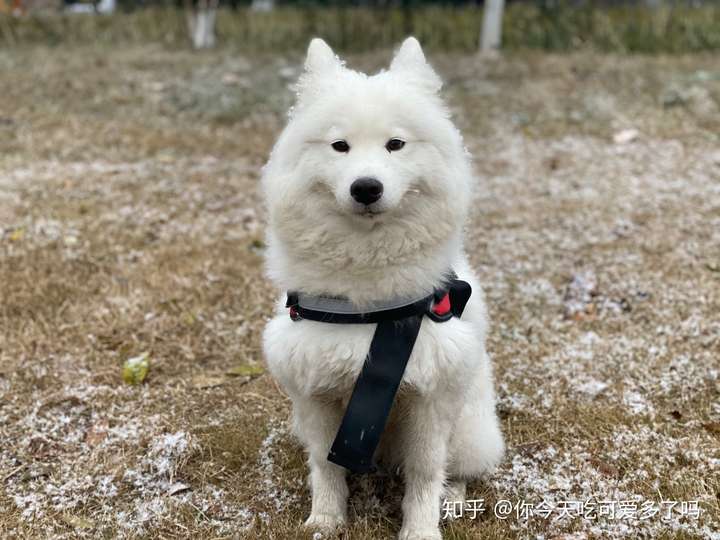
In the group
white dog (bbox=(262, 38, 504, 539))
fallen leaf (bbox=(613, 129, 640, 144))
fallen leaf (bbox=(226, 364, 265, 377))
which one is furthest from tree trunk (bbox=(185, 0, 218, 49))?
white dog (bbox=(262, 38, 504, 539))

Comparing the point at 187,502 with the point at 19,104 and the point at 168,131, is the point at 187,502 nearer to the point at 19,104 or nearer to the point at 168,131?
the point at 168,131

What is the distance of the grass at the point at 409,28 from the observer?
10.6 metres

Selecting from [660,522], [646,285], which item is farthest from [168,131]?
[660,522]

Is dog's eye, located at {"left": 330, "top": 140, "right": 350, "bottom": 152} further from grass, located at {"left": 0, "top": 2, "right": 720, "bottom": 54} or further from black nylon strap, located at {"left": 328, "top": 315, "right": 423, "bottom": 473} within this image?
grass, located at {"left": 0, "top": 2, "right": 720, "bottom": 54}

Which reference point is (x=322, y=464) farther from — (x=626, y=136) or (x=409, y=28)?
(x=409, y=28)

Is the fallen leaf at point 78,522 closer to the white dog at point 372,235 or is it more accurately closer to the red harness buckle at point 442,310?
the white dog at point 372,235

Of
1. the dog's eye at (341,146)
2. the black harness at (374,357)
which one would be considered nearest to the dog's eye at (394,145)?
the dog's eye at (341,146)

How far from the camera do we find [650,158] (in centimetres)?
→ 687

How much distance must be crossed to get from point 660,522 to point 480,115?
6619 millimetres

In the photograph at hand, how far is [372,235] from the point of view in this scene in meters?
2.19

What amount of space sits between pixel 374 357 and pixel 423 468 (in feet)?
1.67

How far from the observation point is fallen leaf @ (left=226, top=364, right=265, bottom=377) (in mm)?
3609

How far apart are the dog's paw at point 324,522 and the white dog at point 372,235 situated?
0.02m

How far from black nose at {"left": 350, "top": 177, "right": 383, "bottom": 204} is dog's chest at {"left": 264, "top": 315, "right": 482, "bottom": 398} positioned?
1.45 feet
